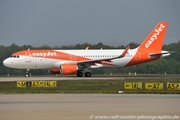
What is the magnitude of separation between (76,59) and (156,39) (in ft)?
42.0

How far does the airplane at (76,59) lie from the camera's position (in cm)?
6112

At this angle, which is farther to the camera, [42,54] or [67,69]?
[42,54]

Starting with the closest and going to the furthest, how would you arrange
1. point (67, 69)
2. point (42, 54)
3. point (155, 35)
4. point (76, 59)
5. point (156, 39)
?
point (67, 69), point (42, 54), point (76, 59), point (156, 39), point (155, 35)

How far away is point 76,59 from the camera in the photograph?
62.6 metres

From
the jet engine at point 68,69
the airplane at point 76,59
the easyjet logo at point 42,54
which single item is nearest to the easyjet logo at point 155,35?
the airplane at point 76,59

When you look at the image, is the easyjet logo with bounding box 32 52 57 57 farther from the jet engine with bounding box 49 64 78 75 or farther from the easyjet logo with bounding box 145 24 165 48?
the easyjet logo with bounding box 145 24 165 48

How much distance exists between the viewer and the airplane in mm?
61125
